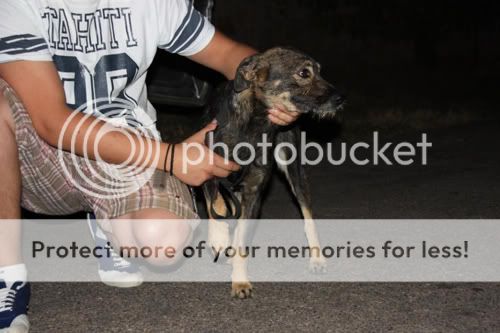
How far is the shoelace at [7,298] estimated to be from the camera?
322 cm

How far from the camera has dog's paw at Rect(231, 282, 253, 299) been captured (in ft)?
12.9

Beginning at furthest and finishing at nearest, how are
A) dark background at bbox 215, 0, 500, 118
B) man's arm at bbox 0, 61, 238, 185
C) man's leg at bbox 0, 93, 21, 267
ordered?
dark background at bbox 215, 0, 500, 118, man's leg at bbox 0, 93, 21, 267, man's arm at bbox 0, 61, 238, 185

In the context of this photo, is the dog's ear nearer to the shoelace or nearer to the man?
the man

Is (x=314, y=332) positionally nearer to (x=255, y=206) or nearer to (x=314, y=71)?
(x=255, y=206)

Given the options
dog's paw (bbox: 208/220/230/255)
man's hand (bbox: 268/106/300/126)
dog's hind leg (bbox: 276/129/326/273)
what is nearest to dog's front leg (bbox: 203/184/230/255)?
dog's paw (bbox: 208/220/230/255)

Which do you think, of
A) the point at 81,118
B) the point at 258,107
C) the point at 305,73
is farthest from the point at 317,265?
the point at 81,118

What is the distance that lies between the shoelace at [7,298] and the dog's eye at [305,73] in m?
2.09

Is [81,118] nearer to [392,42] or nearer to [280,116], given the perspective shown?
[280,116]

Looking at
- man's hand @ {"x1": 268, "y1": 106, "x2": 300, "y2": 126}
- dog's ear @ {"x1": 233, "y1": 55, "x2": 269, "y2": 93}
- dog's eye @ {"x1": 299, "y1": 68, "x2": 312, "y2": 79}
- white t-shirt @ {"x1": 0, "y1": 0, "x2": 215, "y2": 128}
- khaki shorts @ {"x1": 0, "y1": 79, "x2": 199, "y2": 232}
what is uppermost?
white t-shirt @ {"x1": 0, "y1": 0, "x2": 215, "y2": 128}

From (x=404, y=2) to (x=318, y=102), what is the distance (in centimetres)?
1218

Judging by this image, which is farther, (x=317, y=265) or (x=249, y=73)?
(x=317, y=265)

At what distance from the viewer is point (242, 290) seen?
3941 mm

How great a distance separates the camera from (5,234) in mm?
3291

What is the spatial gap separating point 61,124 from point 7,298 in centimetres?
81
